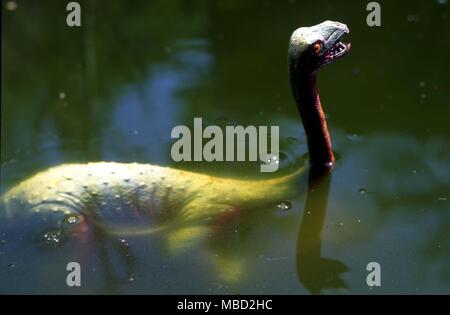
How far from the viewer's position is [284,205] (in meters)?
3.56

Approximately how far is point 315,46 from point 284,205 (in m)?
0.82

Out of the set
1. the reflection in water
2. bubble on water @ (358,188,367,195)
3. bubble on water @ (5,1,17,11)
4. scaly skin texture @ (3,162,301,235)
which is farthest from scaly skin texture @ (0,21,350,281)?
bubble on water @ (5,1,17,11)

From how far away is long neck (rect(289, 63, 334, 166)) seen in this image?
340 centimetres

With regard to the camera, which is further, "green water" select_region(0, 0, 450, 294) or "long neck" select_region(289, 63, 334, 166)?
"long neck" select_region(289, 63, 334, 166)

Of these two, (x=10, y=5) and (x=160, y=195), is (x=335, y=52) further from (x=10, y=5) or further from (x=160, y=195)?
(x=10, y=5)

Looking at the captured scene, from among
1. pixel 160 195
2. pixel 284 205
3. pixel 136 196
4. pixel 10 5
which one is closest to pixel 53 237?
pixel 136 196

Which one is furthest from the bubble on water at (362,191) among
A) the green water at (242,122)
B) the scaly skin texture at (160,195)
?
the scaly skin texture at (160,195)

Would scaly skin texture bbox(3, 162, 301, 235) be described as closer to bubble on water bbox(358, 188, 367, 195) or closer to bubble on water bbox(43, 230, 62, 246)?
bubble on water bbox(43, 230, 62, 246)

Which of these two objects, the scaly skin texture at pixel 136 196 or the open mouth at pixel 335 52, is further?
the scaly skin texture at pixel 136 196

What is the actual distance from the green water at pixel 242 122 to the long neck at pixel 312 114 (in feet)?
0.51

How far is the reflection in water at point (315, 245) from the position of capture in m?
3.10

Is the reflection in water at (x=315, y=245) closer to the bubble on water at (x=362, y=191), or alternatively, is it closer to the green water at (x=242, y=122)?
the green water at (x=242, y=122)

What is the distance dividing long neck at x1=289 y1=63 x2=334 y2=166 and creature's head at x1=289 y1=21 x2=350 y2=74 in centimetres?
5
